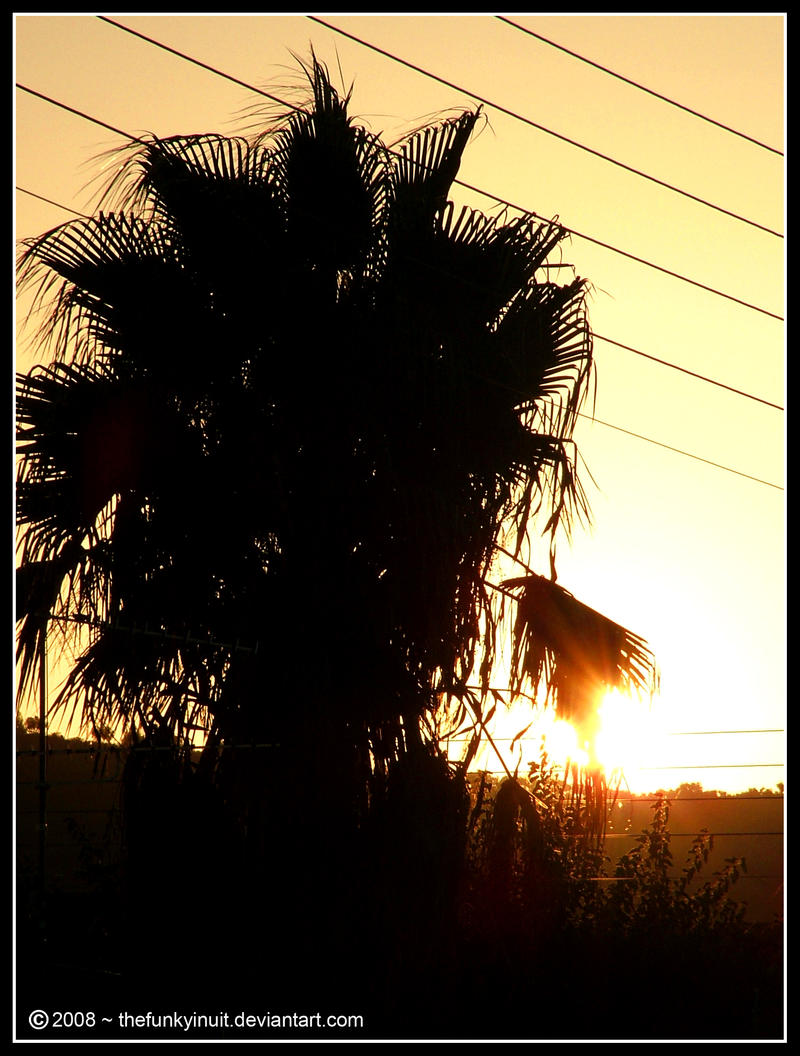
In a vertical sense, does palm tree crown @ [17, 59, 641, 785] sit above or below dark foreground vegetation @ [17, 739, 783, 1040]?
above

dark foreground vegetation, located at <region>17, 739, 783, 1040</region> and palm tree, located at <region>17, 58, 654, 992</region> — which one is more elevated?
palm tree, located at <region>17, 58, 654, 992</region>

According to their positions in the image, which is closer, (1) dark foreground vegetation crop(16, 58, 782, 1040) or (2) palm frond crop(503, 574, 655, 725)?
(1) dark foreground vegetation crop(16, 58, 782, 1040)

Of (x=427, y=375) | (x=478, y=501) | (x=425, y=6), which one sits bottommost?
(x=478, y=501)

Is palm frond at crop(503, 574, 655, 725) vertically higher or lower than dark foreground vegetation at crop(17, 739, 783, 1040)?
higher

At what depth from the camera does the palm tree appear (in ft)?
25.9

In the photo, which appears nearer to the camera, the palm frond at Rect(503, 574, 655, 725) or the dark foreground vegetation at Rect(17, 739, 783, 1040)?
the dark foreground vegetation at Rect(17, 739, 783, 1040)

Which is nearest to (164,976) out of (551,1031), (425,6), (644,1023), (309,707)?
(309,707)

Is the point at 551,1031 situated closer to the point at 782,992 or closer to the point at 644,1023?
the point at 644,1023

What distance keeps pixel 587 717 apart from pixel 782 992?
2.28 metres

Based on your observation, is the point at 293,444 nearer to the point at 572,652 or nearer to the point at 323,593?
the point at 323,593

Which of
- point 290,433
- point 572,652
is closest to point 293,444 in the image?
point 290,433

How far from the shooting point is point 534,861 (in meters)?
8.61

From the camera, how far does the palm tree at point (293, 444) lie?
25.9 feet

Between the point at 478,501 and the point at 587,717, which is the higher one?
the point at 478,501
